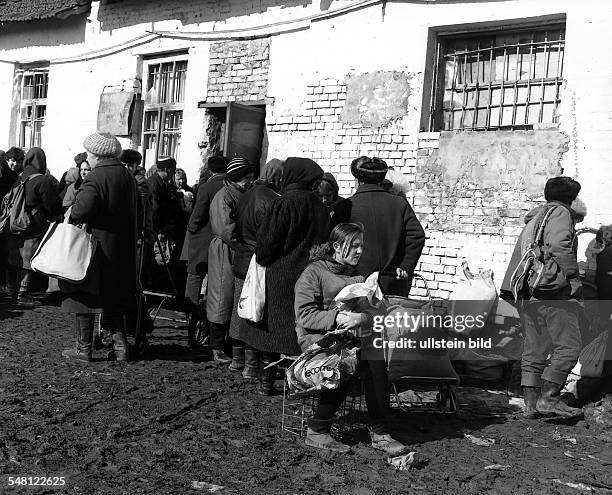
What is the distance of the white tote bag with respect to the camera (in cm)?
578

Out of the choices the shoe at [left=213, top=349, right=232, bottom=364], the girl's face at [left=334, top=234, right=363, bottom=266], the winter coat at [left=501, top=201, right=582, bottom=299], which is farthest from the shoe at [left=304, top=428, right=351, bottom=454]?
the shoe at [left=213, top=349, right=232, bottom=364]

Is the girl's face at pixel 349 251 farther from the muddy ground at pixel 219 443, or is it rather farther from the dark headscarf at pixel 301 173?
the muddy ground at pixel 219 443

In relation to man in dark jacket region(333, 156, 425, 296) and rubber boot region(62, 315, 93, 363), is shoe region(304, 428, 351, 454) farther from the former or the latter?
rubber boot region(62, 315, 93, 363)

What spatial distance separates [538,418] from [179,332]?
4.23m

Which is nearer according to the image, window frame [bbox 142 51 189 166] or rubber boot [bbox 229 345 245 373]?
rubber boot [bbox 229 345 245 373]

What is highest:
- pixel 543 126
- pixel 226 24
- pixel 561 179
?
pixel 226 24

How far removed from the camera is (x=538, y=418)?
614cm

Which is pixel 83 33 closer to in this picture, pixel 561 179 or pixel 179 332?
pixel 179 332

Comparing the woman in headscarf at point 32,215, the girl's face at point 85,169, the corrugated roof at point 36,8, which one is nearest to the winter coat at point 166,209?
the girl's face at point 85,169

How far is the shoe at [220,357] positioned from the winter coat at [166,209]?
2.16 m

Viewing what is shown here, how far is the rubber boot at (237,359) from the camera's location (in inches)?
275

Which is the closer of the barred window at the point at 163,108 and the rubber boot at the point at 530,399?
Result: the rubber boot at the point at 530,399

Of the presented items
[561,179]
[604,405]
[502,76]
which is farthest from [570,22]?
[604,405]

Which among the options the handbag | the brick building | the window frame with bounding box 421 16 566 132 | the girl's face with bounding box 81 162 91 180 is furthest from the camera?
the girl's face with bounding box 81 162 91 180
